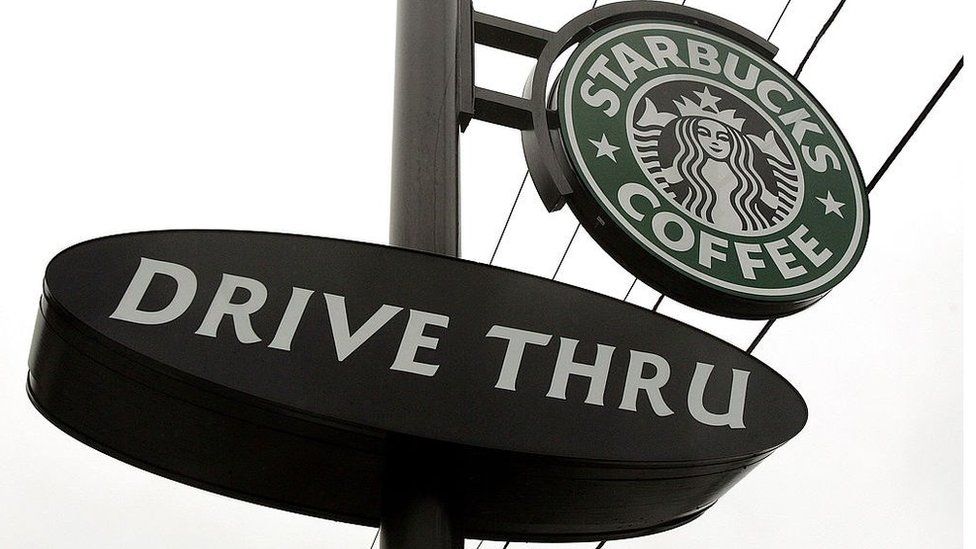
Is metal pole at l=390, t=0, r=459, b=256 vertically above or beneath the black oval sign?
above

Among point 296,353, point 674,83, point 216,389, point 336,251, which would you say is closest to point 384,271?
point 336,251

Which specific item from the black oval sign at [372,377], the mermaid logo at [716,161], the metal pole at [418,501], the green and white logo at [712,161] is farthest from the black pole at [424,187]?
the mermaid logo at [716,161]

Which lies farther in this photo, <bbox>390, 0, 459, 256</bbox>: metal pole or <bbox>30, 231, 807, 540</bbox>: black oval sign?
<bbox>390, 0, 459, 256</bbox>: metal pole

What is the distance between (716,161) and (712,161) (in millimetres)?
17

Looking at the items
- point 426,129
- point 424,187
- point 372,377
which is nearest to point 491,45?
point 426,129

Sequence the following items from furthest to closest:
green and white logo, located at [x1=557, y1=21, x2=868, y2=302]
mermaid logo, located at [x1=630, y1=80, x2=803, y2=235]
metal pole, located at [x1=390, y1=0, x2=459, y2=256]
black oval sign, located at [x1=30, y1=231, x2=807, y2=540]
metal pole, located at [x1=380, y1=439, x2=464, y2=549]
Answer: mermaid logo, located at [x1=630, y1=80, x2=803, y2=235] → green and white logo, located at [x1=557, y1=21, x2=868, y2=302] → metal pole, located at [x1=390, y1=0, x2=459, y2=256] → metal pole, located at [x1=380, y1=439, x2=464, y2=549] → black oval sign, located at [x1=30, y1=231, x2=807, y2=540]

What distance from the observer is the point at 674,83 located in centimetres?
440

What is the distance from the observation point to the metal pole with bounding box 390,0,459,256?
3.68 m

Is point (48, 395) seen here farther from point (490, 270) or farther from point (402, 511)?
point (490, 270)

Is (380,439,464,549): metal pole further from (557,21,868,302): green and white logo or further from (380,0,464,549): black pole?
(557,21,868,302): green and white logo

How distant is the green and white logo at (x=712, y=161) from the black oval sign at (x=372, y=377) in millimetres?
592

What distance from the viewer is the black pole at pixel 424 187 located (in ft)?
10.1

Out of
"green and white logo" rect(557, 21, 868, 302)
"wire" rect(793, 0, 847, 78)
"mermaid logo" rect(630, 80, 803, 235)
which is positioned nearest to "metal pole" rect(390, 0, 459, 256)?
"green and white logo" rect(557, 21, 868, 302)

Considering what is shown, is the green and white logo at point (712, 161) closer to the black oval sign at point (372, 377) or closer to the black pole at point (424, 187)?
the black pole at point (424, 187)
